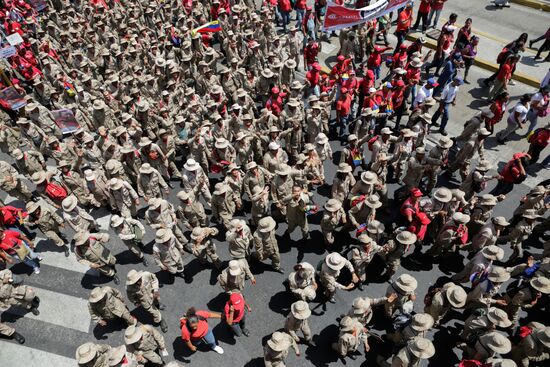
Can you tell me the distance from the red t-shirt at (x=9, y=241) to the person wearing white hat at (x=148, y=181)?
3.44 metres

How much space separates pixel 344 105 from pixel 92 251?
8.91 m

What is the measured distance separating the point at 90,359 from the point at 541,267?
942 cm

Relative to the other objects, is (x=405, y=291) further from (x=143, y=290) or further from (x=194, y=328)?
(x=143, y=290)

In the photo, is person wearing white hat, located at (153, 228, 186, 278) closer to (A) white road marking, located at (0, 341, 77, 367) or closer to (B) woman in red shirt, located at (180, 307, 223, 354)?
(B) woman in red shirt, located at (180, 307, 223, 354)

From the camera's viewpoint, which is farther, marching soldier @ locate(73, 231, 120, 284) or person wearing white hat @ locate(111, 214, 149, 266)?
person wearing white hat @ locate(111, 214, 149, 266)

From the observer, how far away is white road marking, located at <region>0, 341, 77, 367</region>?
839 centimetres

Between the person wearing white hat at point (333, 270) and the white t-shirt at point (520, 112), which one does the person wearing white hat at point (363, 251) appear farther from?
the white t-shirt at point (520, 112)

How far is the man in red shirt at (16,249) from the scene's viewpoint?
939 cm

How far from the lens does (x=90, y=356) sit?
6.48 m

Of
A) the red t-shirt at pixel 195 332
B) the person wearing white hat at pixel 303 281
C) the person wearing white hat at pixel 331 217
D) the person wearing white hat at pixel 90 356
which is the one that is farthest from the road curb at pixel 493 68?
the person wearing white hat at pixel 90 356

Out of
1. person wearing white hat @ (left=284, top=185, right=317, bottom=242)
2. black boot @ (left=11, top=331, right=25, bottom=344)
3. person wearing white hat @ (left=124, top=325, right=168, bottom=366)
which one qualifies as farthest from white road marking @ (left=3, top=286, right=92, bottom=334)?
person wearing white hat @ (left=284, top=185, right=317, bottom=242)

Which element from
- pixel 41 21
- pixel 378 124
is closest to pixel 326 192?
pixel 378 124

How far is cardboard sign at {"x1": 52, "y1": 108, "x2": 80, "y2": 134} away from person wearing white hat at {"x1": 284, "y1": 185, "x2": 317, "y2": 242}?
8.97m

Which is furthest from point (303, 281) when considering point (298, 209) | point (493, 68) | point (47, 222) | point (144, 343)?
point (493, 68)
